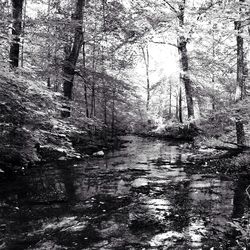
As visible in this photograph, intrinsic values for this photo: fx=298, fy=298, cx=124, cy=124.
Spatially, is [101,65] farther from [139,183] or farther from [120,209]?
[120,209]

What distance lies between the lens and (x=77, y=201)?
652 centimetres

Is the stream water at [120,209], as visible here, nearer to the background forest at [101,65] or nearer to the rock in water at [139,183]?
the rock in water at [139,183]

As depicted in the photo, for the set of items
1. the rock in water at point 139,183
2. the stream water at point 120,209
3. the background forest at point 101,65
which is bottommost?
the stream water at point 120,209

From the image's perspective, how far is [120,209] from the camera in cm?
597

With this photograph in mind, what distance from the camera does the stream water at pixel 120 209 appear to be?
446 centimetres

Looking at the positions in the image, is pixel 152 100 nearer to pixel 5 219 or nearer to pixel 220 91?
pixel 220 91

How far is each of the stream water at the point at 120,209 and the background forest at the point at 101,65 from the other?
114cm

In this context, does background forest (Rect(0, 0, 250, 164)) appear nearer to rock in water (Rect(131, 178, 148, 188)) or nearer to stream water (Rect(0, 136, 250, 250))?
stream water (Rect(0, 136, 250, 250))

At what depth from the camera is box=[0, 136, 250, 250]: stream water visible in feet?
14.6

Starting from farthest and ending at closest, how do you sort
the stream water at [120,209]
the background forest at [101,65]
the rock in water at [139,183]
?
the rock in water at [139,183]
the background forest at [101,65]
the stream water at [120,209]

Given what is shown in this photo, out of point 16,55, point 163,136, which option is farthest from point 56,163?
point 163,136

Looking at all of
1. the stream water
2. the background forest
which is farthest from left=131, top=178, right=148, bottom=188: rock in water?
the background forest

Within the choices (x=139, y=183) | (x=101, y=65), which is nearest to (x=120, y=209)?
(x=139, y=183)

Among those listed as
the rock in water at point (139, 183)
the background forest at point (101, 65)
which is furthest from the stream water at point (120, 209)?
the background forest at point (101, 65)
